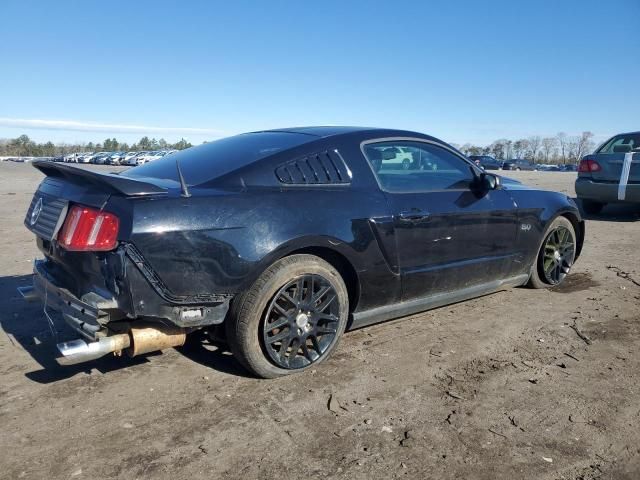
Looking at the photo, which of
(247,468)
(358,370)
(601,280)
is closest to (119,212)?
(247,468)

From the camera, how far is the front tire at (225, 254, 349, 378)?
9.91 ft

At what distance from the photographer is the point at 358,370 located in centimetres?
337

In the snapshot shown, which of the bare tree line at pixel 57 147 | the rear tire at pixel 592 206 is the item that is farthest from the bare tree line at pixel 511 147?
the rear tire at pixel 592 206

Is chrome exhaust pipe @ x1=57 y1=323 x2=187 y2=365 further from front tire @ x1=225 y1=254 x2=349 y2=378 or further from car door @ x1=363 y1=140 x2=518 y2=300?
car door @ x1=363 y1=140 x2=518 y2=300

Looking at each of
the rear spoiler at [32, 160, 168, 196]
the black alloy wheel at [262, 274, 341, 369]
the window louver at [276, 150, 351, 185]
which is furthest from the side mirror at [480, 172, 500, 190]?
the rear spoiler at [32, 160, 168, 196]

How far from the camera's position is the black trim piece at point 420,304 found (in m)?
3.62

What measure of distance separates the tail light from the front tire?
7.69m

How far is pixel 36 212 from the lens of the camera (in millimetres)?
3350

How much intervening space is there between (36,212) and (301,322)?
1823 mm

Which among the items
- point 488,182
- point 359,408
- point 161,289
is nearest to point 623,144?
point 488,182

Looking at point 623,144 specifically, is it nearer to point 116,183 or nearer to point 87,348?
point 116,183

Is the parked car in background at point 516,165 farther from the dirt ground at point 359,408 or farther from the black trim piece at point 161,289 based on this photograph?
the black trim piece at point 161,289

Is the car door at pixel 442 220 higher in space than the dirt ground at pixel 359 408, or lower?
higher

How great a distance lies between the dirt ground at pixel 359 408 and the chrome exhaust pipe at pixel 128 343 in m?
0.30
